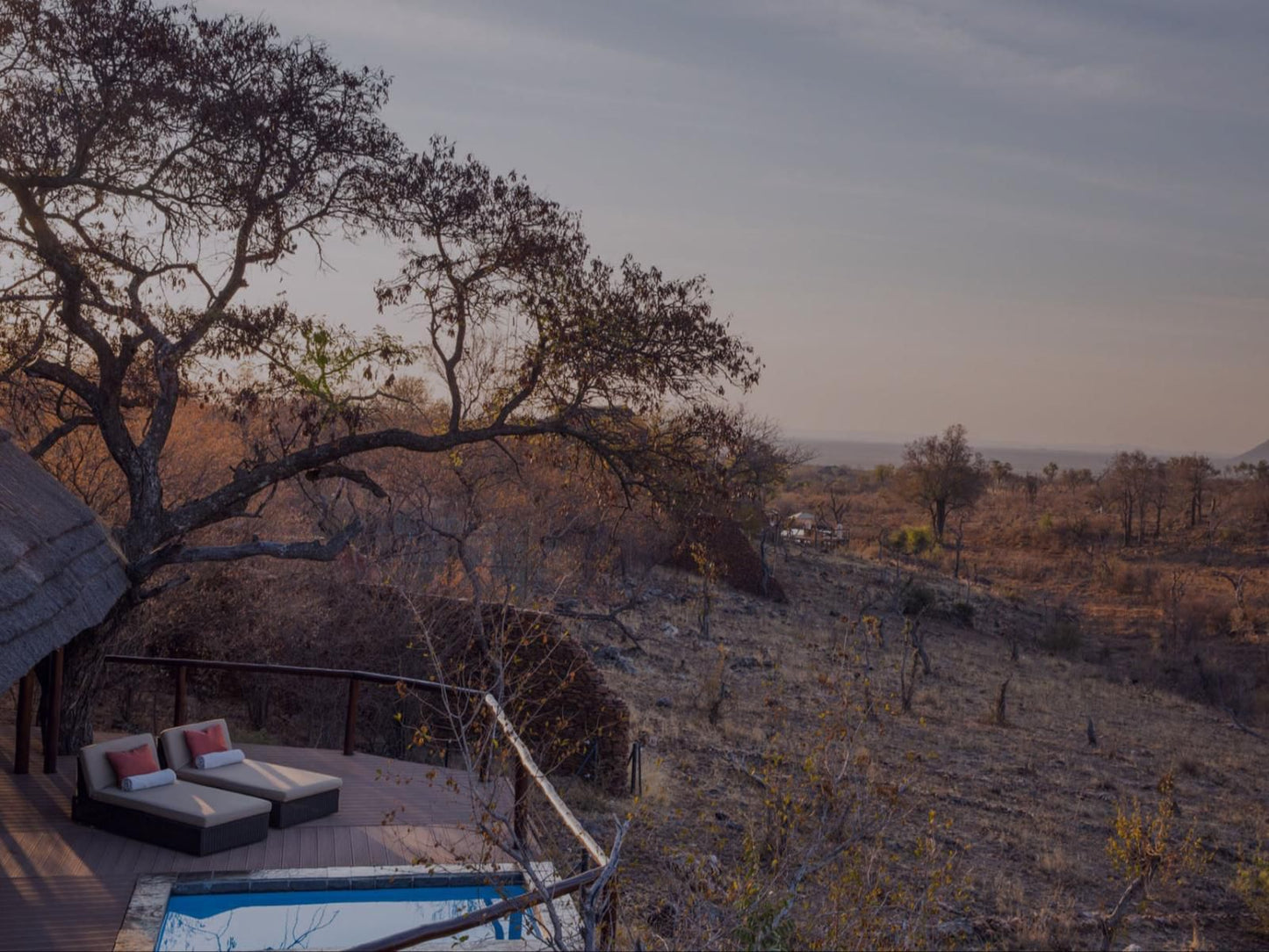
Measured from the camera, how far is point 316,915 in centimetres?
848

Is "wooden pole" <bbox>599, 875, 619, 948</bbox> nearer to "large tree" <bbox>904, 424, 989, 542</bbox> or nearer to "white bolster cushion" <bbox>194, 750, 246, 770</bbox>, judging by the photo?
"white bolster cushion" <bbox>194, 750, 246, 770</bbox>

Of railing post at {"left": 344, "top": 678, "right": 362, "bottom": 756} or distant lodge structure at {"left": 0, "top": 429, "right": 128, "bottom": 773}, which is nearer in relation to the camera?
distant lodge structure at {"left": 0, "top": 429, "right": 128, "bottom": 773}

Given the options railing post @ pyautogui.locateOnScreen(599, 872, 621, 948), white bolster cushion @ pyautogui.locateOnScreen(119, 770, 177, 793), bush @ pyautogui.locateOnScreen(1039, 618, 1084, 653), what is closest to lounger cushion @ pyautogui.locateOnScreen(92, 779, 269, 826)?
white bolster cushion @ pyautogui.locateOnScreen(119, 770, 177, 793)

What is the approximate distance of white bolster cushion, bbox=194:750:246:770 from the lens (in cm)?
1003

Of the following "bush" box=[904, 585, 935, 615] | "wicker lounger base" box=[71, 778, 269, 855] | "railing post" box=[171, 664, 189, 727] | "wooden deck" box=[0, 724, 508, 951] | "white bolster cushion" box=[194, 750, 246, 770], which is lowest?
"bush" box=[904, 585, 935, 615]

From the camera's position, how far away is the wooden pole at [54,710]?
10.2 metres

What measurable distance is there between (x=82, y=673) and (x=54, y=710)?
412 millimetres

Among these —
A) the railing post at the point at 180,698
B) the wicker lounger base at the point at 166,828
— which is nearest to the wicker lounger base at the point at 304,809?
the wicker lounger base at the point at 166,828

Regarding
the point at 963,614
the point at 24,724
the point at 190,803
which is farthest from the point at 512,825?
the point at 963,614

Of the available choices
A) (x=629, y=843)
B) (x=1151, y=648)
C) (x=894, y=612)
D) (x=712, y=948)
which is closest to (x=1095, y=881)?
(x=629, y=843)

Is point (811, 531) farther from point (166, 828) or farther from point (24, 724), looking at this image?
point (166, 828)

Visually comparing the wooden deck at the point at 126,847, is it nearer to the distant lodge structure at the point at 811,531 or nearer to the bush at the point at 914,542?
the distant lodge structure at the point at 811,531

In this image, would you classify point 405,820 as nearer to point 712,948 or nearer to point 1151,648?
point 712,948

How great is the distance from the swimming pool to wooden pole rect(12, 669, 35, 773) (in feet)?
8.99
